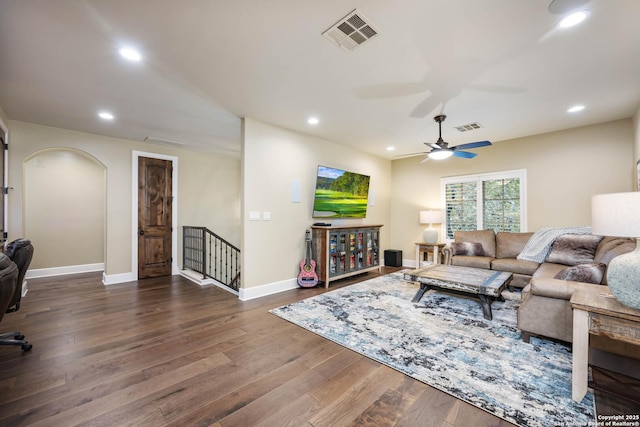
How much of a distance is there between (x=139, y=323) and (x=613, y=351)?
4496 millimetres

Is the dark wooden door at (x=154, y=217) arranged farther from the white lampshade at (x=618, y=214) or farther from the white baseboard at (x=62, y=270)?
the white lampshade at (x=618, y=214)

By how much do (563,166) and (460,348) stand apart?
13.9ft

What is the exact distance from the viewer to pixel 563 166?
4645 mm

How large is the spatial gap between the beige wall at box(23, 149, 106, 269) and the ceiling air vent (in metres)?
5.08

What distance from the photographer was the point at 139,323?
302 centimetres

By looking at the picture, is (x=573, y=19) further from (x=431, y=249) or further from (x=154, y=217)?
(x=154, y=217)

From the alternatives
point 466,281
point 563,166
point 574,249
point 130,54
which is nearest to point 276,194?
point 130,54

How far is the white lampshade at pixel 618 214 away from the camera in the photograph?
61.3 inches

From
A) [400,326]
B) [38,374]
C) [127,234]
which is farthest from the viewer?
[127,234]

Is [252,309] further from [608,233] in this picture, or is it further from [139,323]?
[608,233]

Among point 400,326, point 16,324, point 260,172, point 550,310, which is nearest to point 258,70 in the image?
point 260,172

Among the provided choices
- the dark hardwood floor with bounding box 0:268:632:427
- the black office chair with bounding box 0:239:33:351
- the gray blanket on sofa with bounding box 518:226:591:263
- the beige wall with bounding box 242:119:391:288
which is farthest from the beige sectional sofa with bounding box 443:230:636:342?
the black office chair with bounding box 0:239:33:351

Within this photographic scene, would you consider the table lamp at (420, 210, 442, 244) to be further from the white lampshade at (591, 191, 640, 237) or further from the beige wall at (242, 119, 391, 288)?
the white lampshade at (591, 191, 640, 237)

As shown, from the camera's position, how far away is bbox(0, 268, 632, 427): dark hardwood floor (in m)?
1.62
